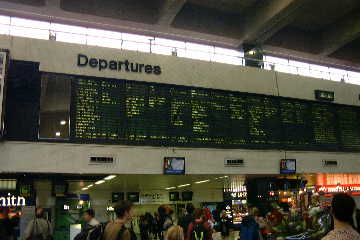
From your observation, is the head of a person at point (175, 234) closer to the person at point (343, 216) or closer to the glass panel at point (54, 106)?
the person at point (343, 216)

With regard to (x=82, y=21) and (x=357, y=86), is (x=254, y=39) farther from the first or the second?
(x=82, y=21)

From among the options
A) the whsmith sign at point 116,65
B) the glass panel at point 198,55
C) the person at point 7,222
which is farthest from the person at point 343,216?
the glass panel at point 198,55

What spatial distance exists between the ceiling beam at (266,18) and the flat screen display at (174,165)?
860 cm

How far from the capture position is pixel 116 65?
1073 centimetres

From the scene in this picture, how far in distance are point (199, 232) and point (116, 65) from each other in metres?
5.67

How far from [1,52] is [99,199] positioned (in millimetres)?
9476

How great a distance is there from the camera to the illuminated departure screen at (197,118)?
10156mm

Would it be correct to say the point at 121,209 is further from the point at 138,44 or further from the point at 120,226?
the point at 138,44

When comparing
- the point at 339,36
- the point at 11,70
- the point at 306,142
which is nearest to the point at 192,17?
the point at 339,36

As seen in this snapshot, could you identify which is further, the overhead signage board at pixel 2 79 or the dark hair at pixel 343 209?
the overhead signage board at pixel 2 79

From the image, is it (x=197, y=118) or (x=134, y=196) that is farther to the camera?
(x=134, y=196)

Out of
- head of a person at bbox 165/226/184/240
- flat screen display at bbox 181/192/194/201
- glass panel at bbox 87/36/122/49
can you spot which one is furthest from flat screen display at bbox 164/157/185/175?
flat screen display at bbox 181/192/194/201

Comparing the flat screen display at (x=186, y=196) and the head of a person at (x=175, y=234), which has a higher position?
the head of a person at (x=175, y=234)

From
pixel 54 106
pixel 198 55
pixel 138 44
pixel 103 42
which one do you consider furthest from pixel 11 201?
pixel 198 55
